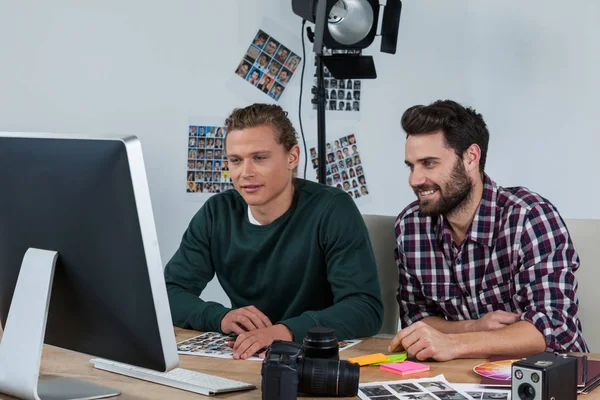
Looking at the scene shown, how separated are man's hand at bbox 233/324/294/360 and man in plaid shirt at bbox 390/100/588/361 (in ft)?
1.35

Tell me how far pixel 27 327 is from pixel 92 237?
187mm

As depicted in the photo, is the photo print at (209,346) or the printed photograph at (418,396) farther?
the photo print at (209,346)

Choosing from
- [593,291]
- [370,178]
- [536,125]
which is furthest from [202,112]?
[593,291]

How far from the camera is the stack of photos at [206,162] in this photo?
11.4 ft

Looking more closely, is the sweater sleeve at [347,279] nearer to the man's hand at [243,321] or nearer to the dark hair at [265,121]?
the man's hand at [243,321]

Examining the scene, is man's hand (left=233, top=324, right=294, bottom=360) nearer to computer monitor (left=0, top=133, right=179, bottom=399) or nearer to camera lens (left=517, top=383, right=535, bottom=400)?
computer monitor (left=0, top=133, right=179, bottom=399)

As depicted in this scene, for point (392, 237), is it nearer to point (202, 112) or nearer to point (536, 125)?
point (536, 125)

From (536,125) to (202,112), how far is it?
1499 millimetres

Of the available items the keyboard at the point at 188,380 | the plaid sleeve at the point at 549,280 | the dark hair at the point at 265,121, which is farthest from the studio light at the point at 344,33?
the keyboard at the point at 188,380

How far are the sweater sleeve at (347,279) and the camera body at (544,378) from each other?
0.66 m

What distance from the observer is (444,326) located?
201cm

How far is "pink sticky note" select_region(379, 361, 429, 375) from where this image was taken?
1406 millimetres

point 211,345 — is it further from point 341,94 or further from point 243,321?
point 341,94

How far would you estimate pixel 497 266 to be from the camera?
2.04 m
